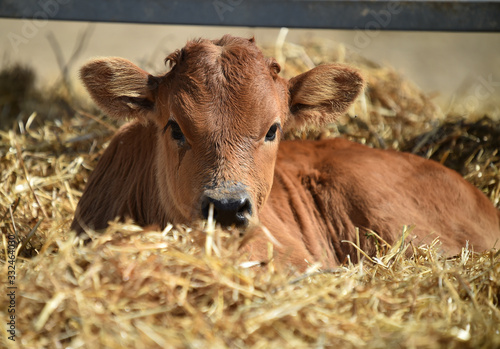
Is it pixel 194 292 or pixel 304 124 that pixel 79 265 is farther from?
pixel 304 124

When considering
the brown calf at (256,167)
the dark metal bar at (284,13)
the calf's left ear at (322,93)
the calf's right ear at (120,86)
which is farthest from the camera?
the dark metal bar at (284,13)

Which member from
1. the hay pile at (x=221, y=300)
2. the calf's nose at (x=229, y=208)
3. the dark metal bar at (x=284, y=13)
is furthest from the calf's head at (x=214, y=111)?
the dark metal bar at (x=284, y=13)

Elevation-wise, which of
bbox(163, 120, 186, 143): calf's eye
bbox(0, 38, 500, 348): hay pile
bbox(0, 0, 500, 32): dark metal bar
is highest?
bbox(0, 0, 500, 32): dark metal bar

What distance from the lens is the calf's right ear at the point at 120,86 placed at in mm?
3770

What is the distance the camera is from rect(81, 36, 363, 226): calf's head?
3290mm

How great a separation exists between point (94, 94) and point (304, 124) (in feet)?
5.00

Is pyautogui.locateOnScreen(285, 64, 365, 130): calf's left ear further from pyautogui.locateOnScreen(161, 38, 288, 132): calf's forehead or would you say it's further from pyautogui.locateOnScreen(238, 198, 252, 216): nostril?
pyautogui.locateOnScreen(238, 198, 252, 216): nostril

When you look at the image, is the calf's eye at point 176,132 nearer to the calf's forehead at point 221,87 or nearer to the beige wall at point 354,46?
the calf's forehead at point 221,87

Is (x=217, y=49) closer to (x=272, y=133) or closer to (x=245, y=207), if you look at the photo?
(x=272, y=133)

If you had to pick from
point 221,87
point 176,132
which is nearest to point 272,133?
point 221,87

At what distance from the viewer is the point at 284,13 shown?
5.98 m

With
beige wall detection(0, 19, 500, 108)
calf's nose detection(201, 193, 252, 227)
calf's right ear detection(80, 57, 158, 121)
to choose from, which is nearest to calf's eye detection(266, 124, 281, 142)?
calf's nose detection(201, 193, 252, 227)

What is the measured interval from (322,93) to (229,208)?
1.46 meters

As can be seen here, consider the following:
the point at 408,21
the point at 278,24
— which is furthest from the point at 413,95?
the point at 278,24
